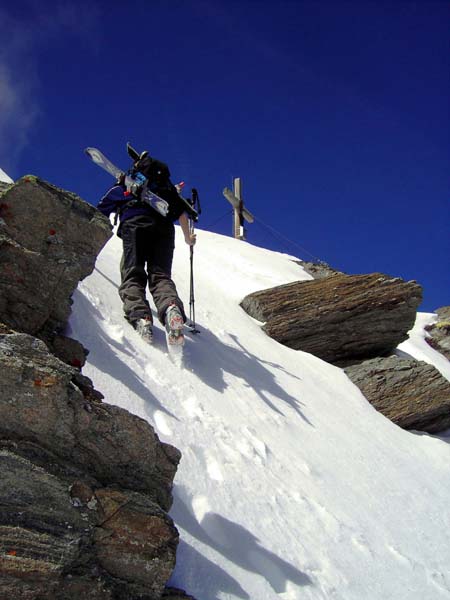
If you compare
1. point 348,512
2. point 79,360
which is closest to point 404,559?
point 348,512

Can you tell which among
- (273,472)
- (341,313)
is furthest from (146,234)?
(341,313)

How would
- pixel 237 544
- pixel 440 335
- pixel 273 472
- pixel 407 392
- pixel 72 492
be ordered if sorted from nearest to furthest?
pixel 72 492
pixel 237 544
pixel 273 472
pixel 407 392
pixel 440 335

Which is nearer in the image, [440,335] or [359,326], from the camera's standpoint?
[359,326]

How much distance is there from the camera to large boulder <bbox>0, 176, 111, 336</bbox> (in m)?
4.13

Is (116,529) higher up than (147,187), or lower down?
lower down

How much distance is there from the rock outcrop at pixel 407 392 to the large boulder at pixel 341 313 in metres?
0.90

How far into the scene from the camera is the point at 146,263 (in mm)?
7406

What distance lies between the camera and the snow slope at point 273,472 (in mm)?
3570

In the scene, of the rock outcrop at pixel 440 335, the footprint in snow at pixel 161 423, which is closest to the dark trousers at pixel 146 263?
the footprint in snow at pixel 161 423

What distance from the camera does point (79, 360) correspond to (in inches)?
169

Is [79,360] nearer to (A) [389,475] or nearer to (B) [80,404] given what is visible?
(B) [80,404]

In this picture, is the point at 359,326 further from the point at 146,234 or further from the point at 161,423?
the point at 161,423

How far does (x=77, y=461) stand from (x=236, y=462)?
82.4 inches

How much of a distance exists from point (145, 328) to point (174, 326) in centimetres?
36
